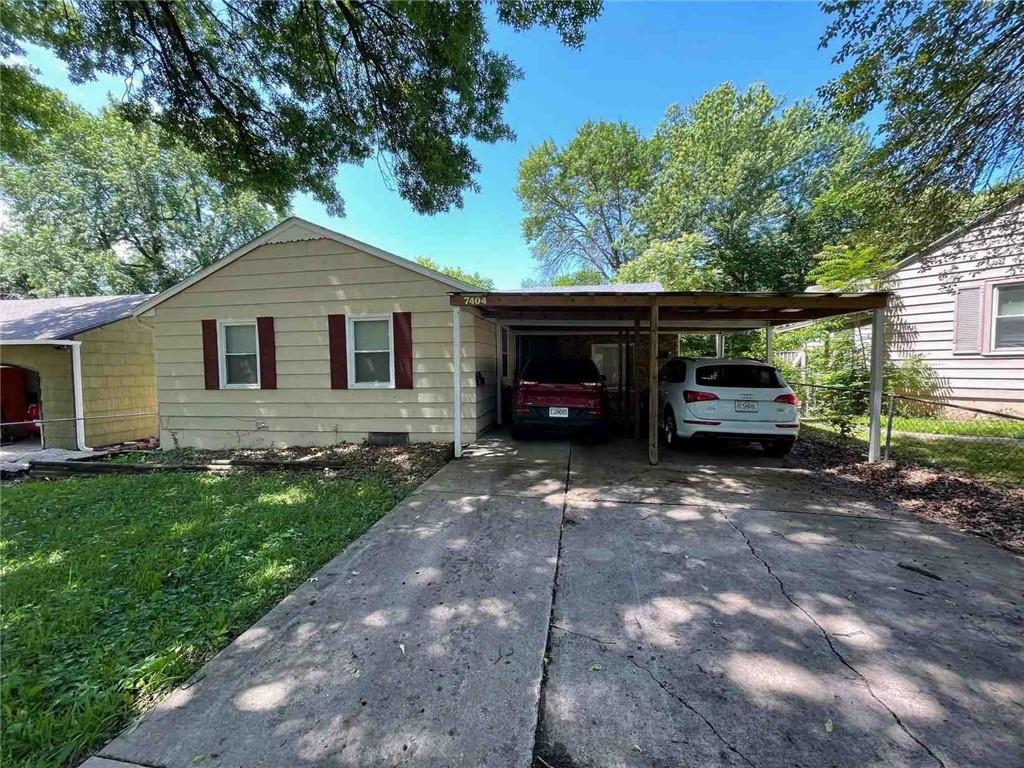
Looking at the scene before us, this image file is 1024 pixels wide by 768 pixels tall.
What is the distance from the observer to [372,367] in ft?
26.5

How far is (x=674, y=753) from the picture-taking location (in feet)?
5.62

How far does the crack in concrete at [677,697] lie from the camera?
1713 millimetres

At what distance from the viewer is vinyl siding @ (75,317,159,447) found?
1012 cm

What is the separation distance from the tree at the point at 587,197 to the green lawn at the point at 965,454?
18.1m

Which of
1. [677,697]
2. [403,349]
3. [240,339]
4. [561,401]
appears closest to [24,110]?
[240,339]

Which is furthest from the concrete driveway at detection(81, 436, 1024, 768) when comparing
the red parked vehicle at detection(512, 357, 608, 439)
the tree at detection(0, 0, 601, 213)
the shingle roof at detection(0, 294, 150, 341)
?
the shingle roof at detection(0, 294, 150, 341)

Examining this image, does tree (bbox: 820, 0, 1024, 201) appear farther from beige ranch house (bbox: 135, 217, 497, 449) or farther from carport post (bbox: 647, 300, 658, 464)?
beige ranch house (bbox: 135, 217, 497, 449)

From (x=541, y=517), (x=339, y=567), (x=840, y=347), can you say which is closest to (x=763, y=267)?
(x=840, y=347)

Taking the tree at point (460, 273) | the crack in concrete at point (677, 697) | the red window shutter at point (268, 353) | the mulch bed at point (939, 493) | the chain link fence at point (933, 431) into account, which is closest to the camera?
the crack in concrete at point (677, 697)

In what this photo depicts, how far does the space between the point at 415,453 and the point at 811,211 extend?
2005 cm

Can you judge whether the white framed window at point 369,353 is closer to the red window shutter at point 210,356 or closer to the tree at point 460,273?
the red window shutter at point 210,356

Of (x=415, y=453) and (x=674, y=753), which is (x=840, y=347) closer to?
(x=415, y=453)

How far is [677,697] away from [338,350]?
754 centimetres

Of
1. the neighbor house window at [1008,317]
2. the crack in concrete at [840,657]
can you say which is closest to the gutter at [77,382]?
the crack in concrete at [840,657]
